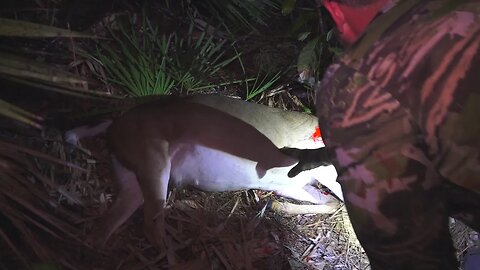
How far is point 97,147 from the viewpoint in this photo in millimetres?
3334

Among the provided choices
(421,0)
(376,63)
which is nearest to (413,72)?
(376,63)

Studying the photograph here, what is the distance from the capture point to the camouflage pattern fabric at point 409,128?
4.11 ft

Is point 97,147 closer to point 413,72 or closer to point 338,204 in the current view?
point 338,204

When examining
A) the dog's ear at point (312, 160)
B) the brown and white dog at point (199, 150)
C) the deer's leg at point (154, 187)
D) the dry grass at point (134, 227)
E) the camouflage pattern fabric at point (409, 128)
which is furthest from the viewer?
the brown and white dog at point (199, 150)

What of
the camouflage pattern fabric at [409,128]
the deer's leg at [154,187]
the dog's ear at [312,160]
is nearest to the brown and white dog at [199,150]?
the deer's leg at [154,187]

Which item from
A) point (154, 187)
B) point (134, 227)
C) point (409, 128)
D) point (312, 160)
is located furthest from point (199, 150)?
point (409, 128)

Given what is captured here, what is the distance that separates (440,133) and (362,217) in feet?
1.07

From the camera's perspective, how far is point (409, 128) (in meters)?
1.33

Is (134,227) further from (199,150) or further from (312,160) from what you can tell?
(312,160)

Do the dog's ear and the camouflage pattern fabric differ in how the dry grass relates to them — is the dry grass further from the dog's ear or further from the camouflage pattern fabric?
the camouflage pattern fabric

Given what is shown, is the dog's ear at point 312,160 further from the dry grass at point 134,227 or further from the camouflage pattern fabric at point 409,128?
the camouflage pattern fabric at point 409,128

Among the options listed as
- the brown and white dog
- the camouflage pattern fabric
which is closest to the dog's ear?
the brown and white dog

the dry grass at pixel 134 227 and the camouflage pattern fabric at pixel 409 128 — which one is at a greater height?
the camouflage pattern fabric at pixel 409 128

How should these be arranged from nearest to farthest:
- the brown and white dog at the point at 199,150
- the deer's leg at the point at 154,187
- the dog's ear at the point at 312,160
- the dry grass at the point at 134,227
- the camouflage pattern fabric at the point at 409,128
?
the camouflage pattern fabric at the point at 409,128, the dry grass at the point at 134,227, the dog's ear at the point at 312,160, the deer's leg at the point at 154,187, the brown and white dog at the point at 199,150
